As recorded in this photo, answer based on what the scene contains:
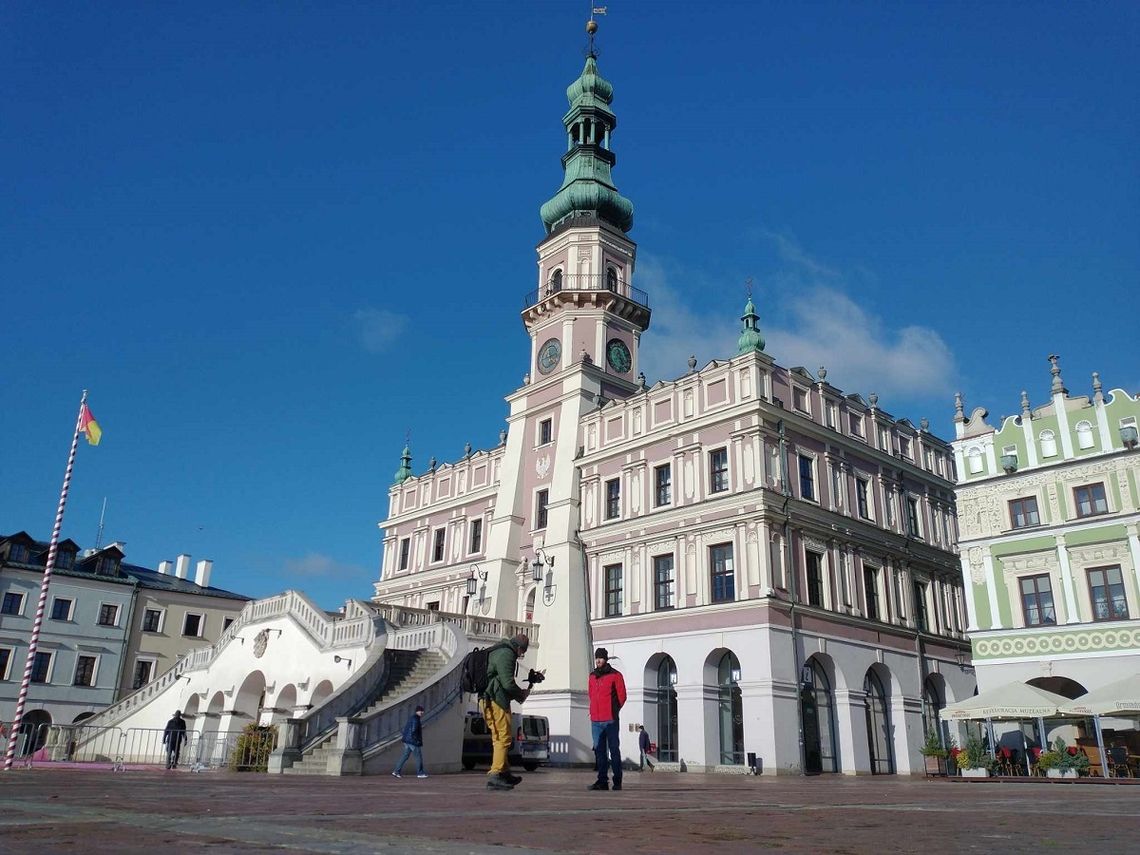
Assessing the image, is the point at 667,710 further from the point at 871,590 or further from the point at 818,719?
the point at 871,590

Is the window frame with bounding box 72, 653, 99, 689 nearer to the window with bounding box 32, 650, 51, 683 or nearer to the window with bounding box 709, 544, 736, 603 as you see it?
the window with bounding box 32, 650, 51, 683

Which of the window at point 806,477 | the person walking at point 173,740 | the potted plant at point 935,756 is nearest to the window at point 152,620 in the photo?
the person walking at point 173,740

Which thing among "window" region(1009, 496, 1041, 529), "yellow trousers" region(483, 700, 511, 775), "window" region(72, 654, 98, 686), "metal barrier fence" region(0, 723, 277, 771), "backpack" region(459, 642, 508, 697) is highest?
"window" region(1009, 496, 1041, 529)

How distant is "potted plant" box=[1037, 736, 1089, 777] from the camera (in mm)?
22797

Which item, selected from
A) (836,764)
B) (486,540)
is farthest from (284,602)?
(836,764)

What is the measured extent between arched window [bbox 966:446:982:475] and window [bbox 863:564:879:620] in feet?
19.1

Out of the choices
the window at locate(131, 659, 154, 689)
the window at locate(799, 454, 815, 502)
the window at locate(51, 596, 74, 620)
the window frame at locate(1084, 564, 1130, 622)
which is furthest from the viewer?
the window at locate(131, 659, 154, 689)

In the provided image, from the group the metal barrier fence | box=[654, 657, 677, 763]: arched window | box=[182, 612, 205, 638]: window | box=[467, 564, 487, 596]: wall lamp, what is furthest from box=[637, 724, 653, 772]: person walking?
box=[182, 612, 205, 638]: window

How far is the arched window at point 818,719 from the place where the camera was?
29578mm

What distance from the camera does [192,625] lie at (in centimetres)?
5294

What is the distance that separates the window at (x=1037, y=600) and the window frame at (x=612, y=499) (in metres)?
15.0

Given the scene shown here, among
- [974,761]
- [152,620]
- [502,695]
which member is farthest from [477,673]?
[152,620]

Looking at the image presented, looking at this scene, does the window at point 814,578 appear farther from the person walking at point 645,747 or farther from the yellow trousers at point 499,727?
the yellow trousers at point 499,727

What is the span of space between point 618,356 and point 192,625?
3237 centimetres
